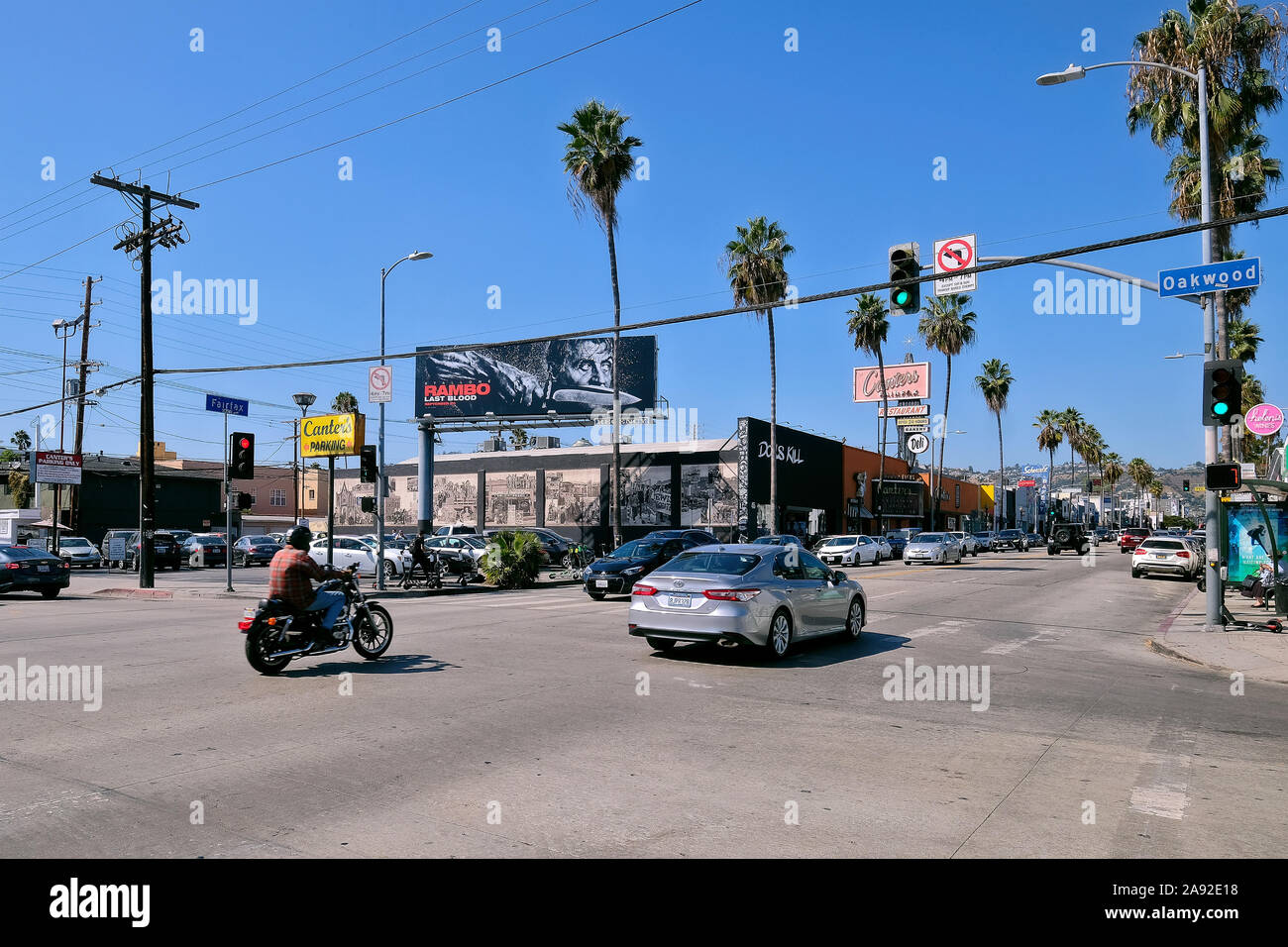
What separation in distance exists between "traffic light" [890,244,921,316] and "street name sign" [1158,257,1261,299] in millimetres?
4269

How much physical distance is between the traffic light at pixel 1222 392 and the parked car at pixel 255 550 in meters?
41.2

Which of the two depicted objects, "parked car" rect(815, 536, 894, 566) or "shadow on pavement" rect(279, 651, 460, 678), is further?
"parked car" rect(815, 536, 894, 566)

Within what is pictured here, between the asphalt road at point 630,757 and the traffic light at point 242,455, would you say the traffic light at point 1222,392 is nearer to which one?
the asphalt road at point 630,757

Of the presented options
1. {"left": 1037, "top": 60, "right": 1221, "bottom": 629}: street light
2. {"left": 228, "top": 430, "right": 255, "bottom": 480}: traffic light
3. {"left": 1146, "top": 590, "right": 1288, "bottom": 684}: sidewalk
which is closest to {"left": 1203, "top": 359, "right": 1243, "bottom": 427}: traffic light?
{"left": 1037, "top": 60, "right": 1221, "bottom": 629}: street light

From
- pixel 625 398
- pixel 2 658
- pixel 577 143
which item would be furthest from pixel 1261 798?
pixel 625 398

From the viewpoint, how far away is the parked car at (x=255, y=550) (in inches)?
1815

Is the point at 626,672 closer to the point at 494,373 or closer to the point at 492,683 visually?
the point at 492,683

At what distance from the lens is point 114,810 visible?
18.8 feet

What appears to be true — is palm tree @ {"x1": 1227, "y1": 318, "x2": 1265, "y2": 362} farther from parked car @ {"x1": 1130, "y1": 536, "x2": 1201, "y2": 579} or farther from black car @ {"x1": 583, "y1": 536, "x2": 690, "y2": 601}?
black car @ {"x1": 583, "y1": 536, "x2": 690, "y2": 601}

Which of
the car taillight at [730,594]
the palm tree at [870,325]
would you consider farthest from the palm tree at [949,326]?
the car taillight at [730,594]

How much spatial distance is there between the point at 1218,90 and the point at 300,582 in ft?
79.3

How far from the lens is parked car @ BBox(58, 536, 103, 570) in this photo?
4522 cm

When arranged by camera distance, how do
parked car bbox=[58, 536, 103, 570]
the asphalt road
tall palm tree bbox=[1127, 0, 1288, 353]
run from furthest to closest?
1. parked car bbox=[58, 536, 103, 570]
2. tall palm tree bbox=[1127, 0, 1288, 353]
3. the asphalt road

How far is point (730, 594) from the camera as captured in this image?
38.7 ft
